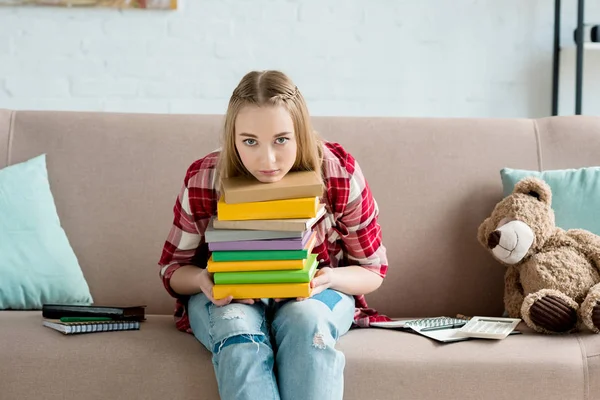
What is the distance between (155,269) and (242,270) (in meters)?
0.61

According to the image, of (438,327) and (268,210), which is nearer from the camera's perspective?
(268,210)

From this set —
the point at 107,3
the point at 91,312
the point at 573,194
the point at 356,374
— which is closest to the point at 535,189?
the point at 573,194

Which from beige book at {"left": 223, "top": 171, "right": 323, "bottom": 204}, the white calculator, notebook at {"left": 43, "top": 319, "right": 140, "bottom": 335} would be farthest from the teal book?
the white calculator

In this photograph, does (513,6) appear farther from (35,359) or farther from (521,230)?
(35,359)

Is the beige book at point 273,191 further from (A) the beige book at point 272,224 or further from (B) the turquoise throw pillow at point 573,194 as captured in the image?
(B) the turquoise throw pillow at point 573,194

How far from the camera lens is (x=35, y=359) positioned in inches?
69.3

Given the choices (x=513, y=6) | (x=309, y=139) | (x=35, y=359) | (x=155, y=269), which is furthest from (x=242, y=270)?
(x=513, y=6)

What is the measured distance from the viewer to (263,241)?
1737 millimetres

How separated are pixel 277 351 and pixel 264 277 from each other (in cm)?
15

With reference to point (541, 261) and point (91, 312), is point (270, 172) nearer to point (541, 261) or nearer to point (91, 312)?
point (91, 312)

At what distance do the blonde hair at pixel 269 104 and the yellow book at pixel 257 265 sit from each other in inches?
8.6

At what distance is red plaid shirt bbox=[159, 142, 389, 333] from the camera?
190 centimetres

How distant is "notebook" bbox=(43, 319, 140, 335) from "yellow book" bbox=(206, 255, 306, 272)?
1.01 ft

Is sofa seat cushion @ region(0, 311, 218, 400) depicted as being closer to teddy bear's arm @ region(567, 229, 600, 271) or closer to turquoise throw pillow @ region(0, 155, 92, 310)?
turquoise throw pillow @ region(0, 155, 92, 310)
